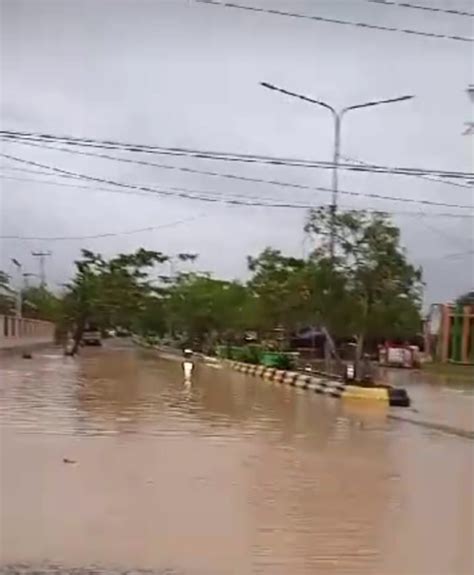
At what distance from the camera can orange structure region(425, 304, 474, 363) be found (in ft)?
183

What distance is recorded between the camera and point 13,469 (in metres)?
12.8

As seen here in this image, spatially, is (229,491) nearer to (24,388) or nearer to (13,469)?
(13,469)

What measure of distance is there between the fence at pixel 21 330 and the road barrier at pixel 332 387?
2680 centimetres

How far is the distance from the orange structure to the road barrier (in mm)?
15932

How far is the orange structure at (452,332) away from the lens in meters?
55.8

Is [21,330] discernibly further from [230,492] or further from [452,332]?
[230,492]

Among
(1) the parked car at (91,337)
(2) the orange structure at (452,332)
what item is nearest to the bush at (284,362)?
Result: (2) the orange structure at (452,332)

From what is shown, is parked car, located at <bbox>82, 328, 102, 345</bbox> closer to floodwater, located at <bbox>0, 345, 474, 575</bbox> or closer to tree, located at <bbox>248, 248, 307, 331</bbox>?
tree, located at <bbox>248, 248, 307, 331</bbox>

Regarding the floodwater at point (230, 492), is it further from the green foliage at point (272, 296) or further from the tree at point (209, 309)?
the tree at point (209, 309)

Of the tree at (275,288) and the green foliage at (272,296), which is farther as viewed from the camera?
the tree at (275,288)

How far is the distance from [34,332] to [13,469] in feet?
269

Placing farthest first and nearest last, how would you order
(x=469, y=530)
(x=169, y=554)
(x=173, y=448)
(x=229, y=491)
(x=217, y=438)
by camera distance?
(x=217, y=438) → (x=173, y=448) → (x=229, y=491) → (x=469, y=530) → (x=169, y=554)

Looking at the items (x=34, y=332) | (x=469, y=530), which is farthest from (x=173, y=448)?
(x=34, y=332)

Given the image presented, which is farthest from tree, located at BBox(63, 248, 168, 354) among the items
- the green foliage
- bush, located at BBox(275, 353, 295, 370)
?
bush, located at BBox(275, 353, 295, 370)
